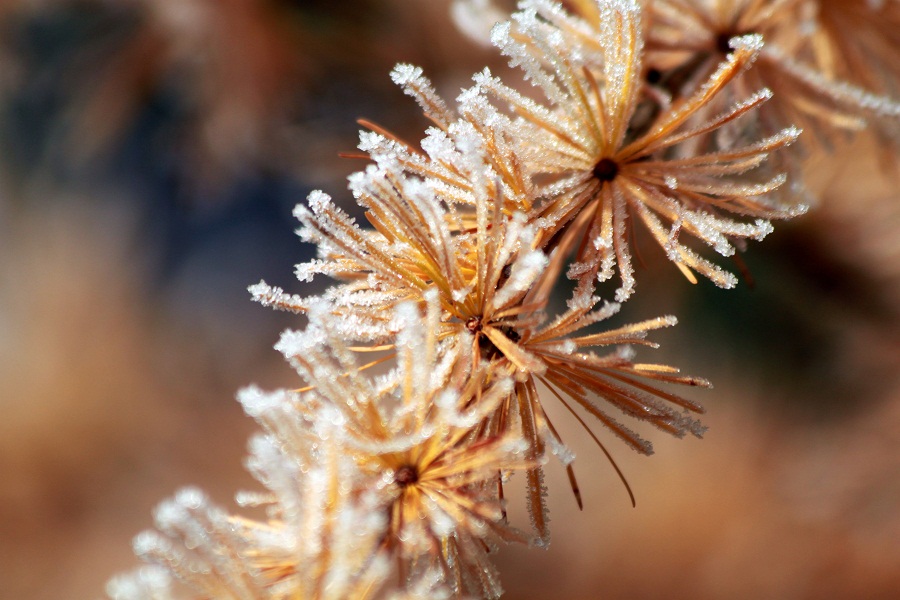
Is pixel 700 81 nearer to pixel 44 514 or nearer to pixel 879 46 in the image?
pixel 879 46

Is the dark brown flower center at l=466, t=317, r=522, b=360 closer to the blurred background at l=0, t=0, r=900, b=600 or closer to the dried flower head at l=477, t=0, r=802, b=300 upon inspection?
the dried flower head at l=477, t=0, r=802, b=300

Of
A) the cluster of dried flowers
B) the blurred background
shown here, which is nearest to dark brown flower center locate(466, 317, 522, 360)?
the cluster of dried flowers

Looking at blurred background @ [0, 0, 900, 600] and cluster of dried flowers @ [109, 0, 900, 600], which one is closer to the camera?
cluster of dried flowers @ [109, 0, 900, 600]

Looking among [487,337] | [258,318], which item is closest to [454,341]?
[487,337]

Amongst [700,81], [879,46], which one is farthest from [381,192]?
[879,46]

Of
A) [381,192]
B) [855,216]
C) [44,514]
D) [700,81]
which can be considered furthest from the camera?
[44,514]

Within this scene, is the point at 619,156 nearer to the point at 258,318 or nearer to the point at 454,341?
the point at 454,341
